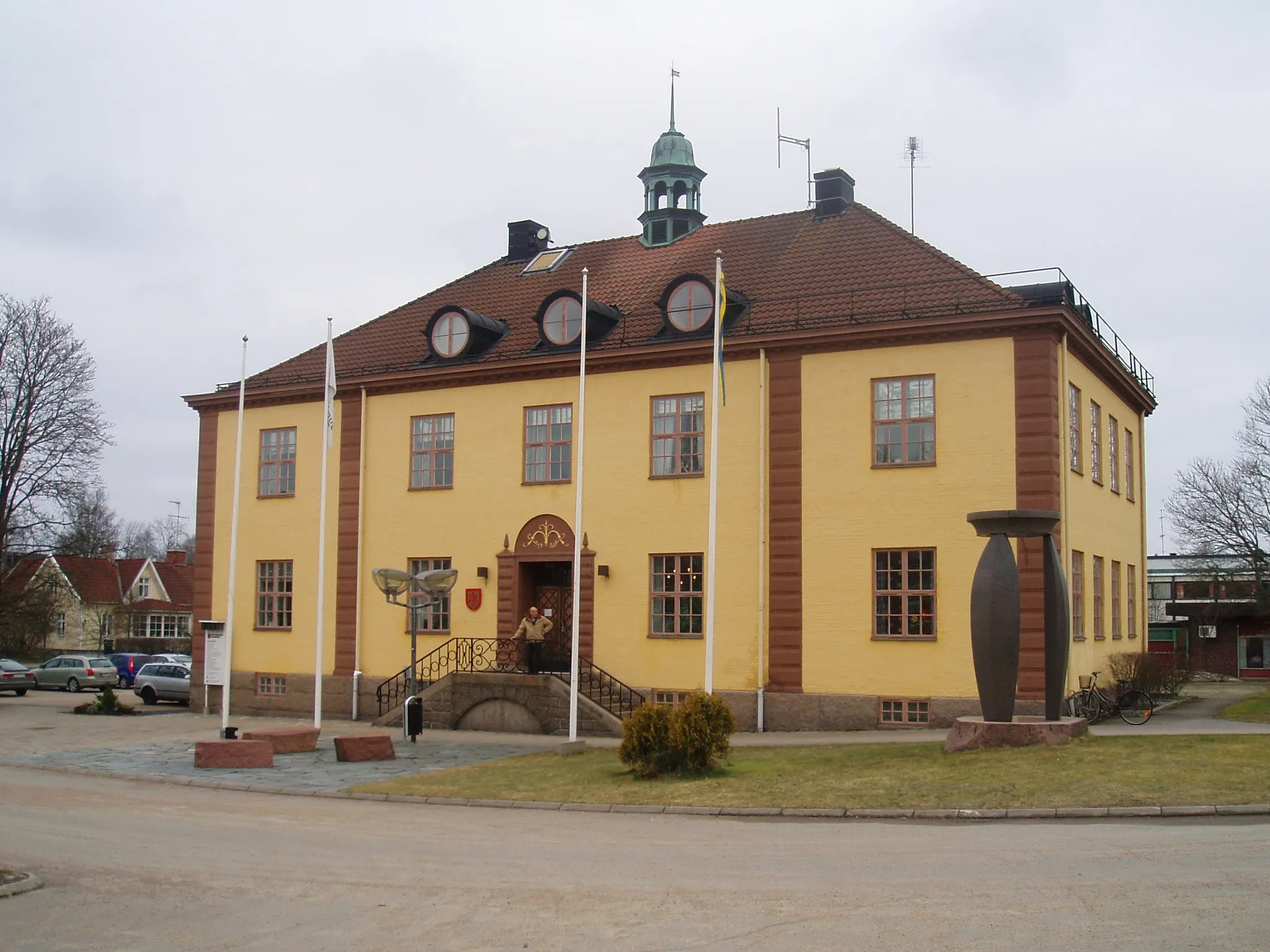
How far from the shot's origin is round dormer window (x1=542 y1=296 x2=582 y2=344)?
2869cm

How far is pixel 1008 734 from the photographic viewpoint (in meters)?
17.4

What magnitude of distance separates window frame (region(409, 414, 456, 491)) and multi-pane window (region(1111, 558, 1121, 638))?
15.1 m

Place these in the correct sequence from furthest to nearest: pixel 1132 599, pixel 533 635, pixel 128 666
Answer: pixel 128 666
pixel 1132 599
pixel 533 635

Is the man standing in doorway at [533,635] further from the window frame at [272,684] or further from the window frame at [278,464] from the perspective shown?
the window frame at [278,464]

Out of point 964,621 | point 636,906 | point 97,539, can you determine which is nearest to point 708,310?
point 964,621

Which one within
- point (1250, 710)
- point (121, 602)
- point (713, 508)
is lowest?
point (1250, 710)


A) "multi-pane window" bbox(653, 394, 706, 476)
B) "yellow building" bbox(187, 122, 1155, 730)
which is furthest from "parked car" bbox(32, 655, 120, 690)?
"multi-pane window" bbox(653, 394, 706, 476)

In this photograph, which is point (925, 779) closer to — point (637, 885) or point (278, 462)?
point (637, 885)

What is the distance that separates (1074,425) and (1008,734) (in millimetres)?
9424

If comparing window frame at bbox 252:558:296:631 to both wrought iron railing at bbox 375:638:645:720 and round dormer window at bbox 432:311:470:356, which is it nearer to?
wrought iron railing at bbox 375:638:645:720

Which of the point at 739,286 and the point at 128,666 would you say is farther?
the point at 128,666

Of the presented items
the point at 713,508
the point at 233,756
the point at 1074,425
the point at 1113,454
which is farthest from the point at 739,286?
the point at 233,756

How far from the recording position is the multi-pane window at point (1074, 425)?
79.8ft

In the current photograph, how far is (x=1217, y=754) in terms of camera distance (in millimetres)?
16203
